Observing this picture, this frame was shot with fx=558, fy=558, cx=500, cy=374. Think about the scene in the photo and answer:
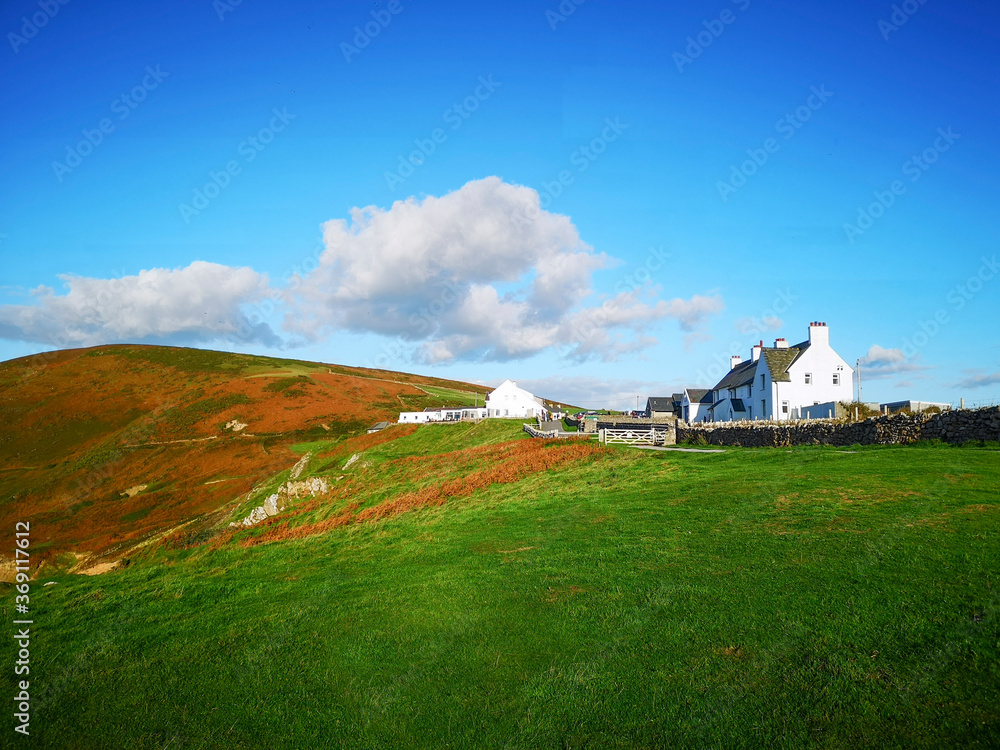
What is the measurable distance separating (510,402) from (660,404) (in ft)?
87.1

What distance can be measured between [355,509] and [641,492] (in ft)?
46.2

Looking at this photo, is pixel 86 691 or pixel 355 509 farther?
pixel 355 509

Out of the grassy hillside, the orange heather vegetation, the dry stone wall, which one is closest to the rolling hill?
the orange heather vegetation

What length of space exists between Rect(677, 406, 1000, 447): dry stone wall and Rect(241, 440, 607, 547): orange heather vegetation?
12.5 metres

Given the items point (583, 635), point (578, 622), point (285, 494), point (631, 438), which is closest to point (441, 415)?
point (285, 494)

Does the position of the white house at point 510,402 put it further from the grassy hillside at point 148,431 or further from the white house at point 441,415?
the grassy hillside at point 148,431

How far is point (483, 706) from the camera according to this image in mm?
8078

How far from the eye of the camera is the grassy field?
24.2 ft

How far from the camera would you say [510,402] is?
3994 inches

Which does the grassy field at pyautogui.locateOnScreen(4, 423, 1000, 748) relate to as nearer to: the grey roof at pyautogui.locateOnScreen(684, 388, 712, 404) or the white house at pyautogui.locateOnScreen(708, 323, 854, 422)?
the white house at pyautogui.locateOnScreen(708, 323, 854, 422)

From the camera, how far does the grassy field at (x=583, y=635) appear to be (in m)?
7.39

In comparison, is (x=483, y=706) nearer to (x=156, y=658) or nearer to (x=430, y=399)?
(x=156, y=658)

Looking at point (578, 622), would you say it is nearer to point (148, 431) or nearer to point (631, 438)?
point (631, 438)

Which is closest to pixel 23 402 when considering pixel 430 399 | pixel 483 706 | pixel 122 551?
pixel 430 399
